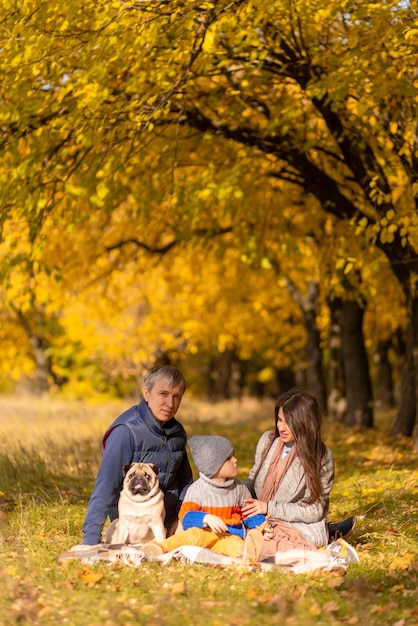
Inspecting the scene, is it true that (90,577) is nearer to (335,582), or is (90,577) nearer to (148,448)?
(148,448)

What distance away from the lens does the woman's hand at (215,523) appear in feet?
18.8

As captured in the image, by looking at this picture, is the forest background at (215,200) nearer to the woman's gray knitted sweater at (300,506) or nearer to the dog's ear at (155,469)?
the woman's gray knitted sweater at (300,506)

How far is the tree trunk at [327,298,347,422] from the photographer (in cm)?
1921

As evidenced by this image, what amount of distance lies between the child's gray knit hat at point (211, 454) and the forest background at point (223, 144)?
12.9 ft

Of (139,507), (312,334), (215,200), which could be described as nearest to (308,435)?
(139,507)

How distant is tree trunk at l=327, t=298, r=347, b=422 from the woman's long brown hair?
1265cm

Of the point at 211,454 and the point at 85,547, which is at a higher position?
the point at 211,454

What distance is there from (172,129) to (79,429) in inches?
225

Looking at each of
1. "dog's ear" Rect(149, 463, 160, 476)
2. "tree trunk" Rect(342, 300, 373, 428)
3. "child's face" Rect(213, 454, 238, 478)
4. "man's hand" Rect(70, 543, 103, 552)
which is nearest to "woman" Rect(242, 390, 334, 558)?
"child's face" Rect(213, 454, 238, 478)

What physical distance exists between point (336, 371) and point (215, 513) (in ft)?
48.7

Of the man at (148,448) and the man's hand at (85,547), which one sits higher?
the man at (148,448)

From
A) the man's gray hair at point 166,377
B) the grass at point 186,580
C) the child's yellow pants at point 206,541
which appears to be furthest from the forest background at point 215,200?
the man's gray hair at point 166,377

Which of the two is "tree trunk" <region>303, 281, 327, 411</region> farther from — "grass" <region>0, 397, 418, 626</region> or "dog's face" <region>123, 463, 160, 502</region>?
"dog's face" <region>123, 463, 160, 502</region>

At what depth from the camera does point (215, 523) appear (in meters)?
5.73
